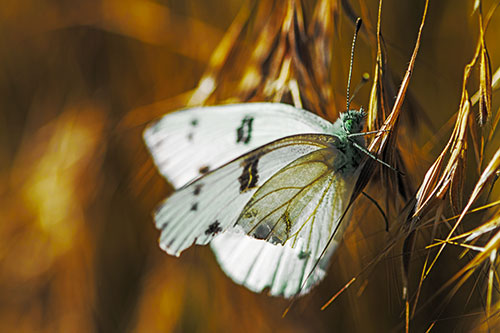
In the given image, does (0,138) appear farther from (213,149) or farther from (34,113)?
(213,149)

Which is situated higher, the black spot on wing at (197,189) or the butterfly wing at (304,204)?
the black spot on wing at (197,189)

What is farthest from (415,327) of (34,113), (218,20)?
(34,113)

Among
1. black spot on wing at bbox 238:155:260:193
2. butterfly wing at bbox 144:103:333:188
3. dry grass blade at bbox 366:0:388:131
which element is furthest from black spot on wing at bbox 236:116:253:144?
dry grass blade at bbox 366:0:388:131

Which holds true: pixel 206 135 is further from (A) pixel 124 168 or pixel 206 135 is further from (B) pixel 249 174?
(A) pixel 124 168

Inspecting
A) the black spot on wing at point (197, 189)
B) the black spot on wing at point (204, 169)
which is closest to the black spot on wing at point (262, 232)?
the black spot on wing at point (197, 189)

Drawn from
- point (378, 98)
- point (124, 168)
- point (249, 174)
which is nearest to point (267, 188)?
point (249, 174)

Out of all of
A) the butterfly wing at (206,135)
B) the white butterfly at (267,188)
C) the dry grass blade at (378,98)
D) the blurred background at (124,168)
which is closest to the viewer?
the dry grass blade at (378,98)

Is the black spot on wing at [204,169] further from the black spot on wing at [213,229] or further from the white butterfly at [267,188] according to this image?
the black spot on wing at [213,229]

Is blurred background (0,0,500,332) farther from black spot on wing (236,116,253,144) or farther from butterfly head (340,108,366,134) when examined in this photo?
butterfly head (340,108,366,134)
